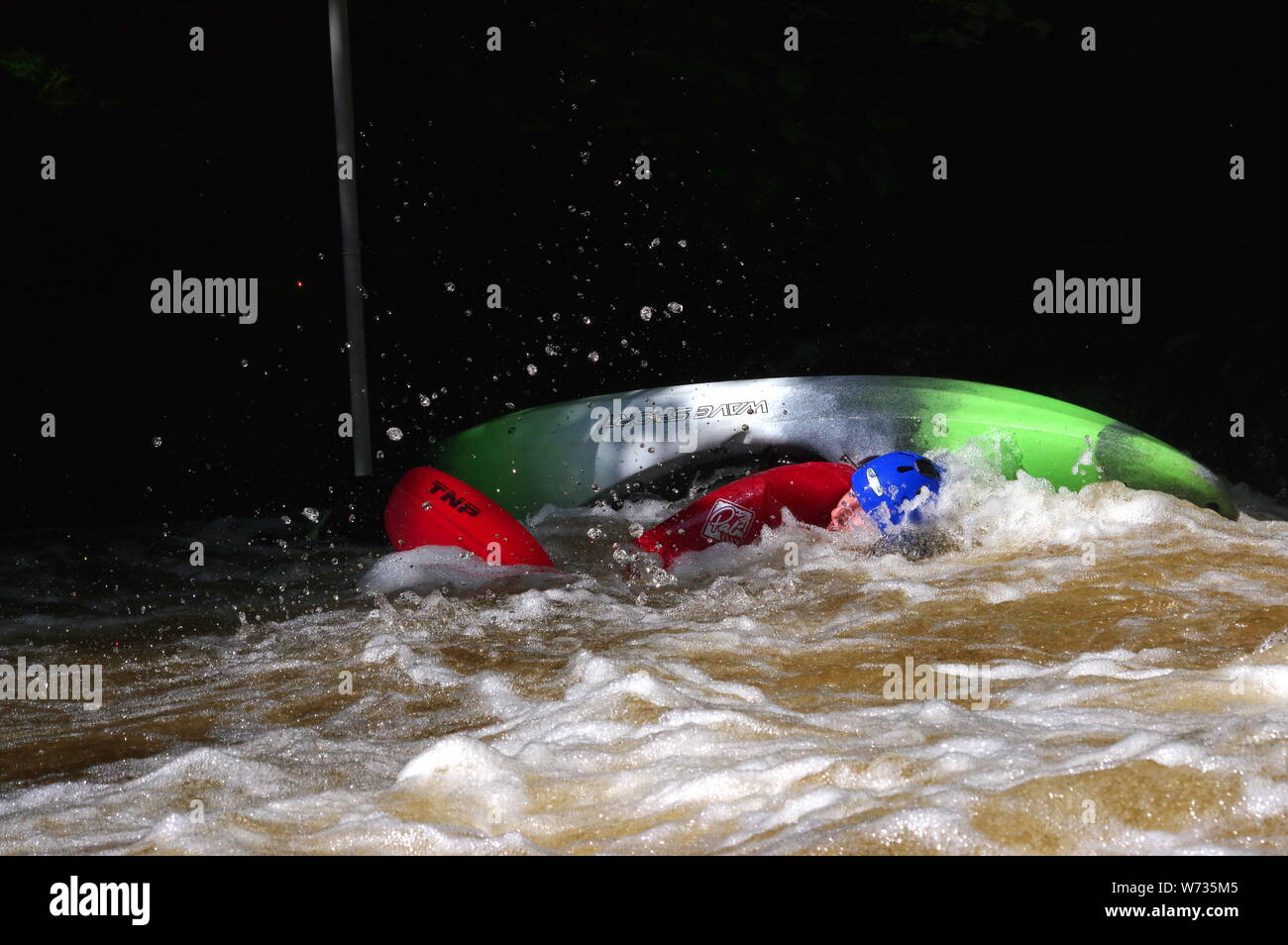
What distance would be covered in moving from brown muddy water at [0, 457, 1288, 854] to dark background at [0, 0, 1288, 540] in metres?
2.62

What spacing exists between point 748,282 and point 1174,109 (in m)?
3.90

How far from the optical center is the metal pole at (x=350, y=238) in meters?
5.74

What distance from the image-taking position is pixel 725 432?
654cm

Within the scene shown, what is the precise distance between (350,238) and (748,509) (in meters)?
2.41

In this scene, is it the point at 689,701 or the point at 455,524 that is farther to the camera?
the point at 455,524
